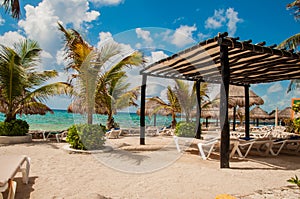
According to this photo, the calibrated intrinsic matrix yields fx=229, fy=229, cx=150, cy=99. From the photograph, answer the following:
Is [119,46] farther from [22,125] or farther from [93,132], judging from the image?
[22,125]

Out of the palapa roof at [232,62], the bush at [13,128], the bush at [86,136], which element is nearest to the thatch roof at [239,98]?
the palapa roof at [232,62]

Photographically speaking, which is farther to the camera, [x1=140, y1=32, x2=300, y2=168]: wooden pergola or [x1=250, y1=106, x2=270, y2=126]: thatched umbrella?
[x1=250, y1=106, x2=270, y2=126]: thatched umbrella

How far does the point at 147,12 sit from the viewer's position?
7.29 metres

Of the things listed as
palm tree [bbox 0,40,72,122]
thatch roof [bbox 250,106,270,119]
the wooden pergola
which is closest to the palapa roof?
the wooden pergola

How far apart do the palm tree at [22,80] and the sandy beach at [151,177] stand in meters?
2.90

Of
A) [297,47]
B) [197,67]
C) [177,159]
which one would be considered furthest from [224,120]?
[297,47]

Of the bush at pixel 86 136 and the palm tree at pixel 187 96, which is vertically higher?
the palm tree at pixel 187 96

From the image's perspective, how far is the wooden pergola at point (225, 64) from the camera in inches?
189

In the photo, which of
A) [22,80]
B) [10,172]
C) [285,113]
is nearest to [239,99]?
[285,113]

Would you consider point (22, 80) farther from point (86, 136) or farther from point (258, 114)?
point (258, 114)

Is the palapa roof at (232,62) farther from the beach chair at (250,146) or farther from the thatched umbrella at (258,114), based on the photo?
the thatched umbrella at (258,114)

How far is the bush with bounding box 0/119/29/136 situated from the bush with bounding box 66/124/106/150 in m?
2.86

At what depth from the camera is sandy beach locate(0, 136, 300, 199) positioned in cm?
317

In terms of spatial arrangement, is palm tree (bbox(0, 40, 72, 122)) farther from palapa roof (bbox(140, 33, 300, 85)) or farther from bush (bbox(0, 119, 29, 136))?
palapa roof (bbox(140, 33, 300, 85))
